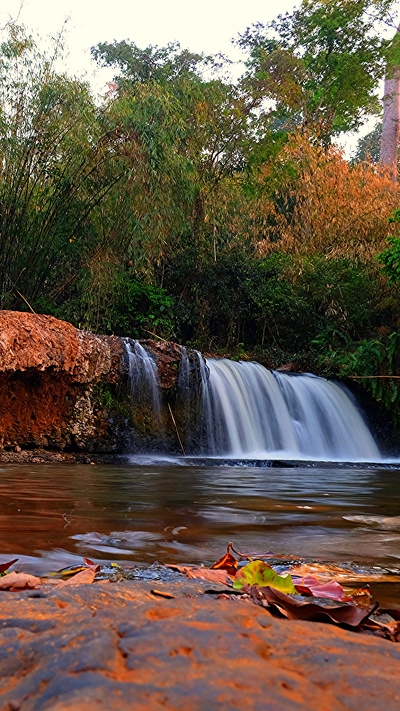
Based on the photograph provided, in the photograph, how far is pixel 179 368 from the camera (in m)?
11.2

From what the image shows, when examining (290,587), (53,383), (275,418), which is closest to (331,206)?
(275,418)

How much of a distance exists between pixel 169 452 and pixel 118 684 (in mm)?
10303

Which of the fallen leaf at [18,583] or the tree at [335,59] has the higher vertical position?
the tree at [335,59]

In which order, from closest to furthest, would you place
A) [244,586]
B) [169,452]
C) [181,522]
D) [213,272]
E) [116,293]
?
1. [244,586]
2. [181,522]
3. [169,452]
4. [116,293]
5. [213,272]

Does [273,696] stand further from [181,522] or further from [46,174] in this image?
[46,174]

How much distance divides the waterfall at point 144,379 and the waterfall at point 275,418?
0.83 m

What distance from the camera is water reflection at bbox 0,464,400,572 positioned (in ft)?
8.66

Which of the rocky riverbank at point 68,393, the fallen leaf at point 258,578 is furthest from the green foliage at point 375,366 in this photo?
the fallen leaf at point 258,578

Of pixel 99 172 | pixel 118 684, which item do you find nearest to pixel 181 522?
pixel 118 684

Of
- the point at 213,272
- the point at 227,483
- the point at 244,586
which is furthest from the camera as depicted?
the point at 213,272

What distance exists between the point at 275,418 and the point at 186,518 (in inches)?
312

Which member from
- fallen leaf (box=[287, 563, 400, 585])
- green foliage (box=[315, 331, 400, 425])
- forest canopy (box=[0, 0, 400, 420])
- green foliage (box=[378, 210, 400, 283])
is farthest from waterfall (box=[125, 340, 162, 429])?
fallen leaf (box=[287, 563, 400, 585])

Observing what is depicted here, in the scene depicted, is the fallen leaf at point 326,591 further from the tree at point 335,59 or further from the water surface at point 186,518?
the tree at point 335,59

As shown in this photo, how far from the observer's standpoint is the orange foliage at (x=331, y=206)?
1636 cm
